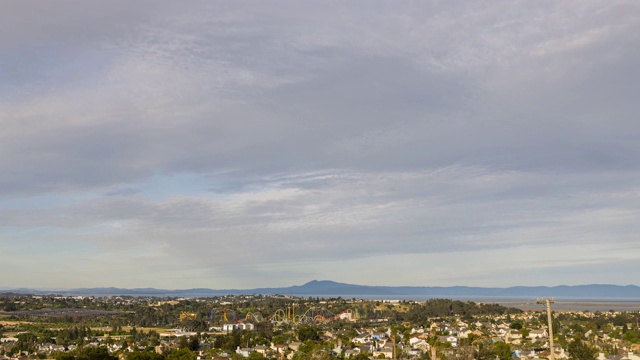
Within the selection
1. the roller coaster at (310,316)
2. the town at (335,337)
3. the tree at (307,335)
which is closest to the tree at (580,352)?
the town at (335,337)

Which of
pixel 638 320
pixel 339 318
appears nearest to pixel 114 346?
pixel 339 318

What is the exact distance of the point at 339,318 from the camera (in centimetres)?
12738

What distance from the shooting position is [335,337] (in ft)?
272

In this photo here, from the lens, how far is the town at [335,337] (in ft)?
184

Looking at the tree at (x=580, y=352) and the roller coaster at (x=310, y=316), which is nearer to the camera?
the tree at (x=580, y=352)

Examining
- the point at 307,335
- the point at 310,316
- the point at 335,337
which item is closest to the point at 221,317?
the point at 310,316

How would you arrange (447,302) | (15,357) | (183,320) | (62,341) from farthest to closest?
1. (447,302)
2. (183,320)
3. (62,341)
4. (15,357)

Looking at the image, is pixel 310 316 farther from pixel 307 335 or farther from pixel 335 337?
pixel 307 335

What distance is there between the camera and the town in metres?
56.2

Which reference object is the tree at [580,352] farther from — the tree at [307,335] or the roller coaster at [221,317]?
the roller coaster at [221,317]

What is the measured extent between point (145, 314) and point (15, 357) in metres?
70.9

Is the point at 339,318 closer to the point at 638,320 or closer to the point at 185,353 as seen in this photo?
the point at 638,320

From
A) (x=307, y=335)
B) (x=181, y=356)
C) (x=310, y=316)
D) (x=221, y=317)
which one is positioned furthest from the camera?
(x=310, y=316)

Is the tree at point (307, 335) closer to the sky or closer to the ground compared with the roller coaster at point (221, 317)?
closer to the sky
